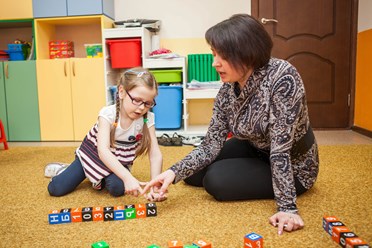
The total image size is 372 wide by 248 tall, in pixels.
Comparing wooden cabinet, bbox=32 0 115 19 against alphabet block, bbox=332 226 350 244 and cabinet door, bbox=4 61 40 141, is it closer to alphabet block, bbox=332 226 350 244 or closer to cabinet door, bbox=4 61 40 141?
cabinet door, bbox=4 61 40 141

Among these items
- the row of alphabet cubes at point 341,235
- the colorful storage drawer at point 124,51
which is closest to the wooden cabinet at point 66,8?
the colorful storage drawer at point 124,51

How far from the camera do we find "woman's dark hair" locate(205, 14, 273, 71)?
113 centimetres

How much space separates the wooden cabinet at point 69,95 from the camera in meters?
3.14

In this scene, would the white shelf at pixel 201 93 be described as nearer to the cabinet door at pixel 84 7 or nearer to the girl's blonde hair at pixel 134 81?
the cabinet door at pixel 84 7

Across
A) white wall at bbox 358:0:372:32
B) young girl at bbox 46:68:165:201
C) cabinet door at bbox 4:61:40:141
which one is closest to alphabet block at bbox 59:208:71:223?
young girl at bbox 46:68:165:201

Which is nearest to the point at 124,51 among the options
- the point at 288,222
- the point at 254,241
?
the point at 288,222

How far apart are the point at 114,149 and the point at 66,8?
2000 millimetres

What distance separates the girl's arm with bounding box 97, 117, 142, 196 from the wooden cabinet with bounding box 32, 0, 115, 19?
192 cm

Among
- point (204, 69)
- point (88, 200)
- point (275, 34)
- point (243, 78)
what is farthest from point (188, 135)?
point (243, 78)

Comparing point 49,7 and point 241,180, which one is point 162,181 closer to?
point 241,180

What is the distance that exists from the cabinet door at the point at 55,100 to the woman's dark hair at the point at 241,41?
7.46ft

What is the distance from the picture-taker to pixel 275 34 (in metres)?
3.46

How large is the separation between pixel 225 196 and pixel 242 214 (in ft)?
0.43

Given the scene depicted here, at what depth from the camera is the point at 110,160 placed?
4.59 ft
